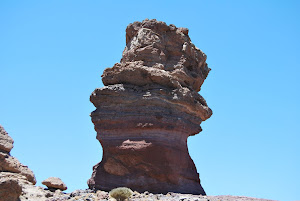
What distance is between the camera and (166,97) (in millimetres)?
24344

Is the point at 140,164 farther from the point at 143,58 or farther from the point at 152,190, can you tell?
the point at 143,58

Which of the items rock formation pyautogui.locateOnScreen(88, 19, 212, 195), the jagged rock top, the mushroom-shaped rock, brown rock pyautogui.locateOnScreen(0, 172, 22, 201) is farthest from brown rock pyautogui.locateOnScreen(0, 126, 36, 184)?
the jagged rock top

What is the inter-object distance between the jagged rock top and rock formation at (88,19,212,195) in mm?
60

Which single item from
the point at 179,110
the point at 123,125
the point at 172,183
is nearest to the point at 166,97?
the point at 179,110

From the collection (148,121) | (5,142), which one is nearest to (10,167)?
(5,142)

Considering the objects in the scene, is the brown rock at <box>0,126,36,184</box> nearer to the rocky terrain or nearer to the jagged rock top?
the rocky terrain

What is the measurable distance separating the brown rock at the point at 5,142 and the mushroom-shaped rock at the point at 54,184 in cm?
318

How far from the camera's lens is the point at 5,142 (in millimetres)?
25844

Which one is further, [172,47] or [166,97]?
[172,47]

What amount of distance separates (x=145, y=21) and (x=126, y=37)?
2.52 meters

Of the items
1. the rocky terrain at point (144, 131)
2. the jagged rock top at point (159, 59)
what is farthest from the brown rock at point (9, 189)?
the jagged rock top at point (159, 59)

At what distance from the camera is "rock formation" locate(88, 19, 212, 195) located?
23.3m

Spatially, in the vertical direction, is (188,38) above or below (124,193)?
above

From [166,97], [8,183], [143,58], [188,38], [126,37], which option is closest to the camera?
[8,183]
